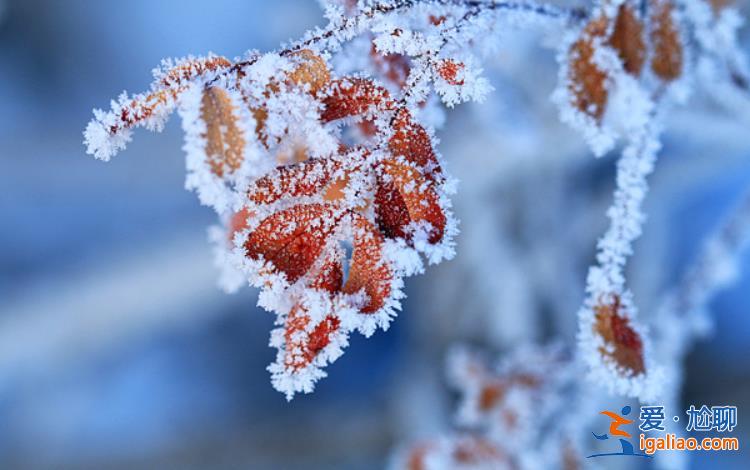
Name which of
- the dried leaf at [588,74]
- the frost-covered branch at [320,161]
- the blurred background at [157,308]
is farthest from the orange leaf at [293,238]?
the blurred background at [157,308]

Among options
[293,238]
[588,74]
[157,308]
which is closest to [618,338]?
[588,74]

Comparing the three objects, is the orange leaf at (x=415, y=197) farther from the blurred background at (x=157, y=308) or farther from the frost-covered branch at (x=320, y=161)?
the blurred background at (x=157, y=308)

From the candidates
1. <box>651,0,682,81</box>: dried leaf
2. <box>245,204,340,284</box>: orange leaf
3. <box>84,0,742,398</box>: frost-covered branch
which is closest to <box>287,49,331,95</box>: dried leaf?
<box>84,0,742,398</box>: frost-covered branch

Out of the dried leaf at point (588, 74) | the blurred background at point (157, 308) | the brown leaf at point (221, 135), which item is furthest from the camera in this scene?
the blurred background at point (157, 308)

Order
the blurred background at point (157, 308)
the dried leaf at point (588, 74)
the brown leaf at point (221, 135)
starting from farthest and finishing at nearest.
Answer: the blurred background at point (157, 308), the dried leaf at point (588, 74), the brown leaf at point (221, 135)

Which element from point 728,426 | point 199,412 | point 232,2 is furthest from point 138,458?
point 728,426

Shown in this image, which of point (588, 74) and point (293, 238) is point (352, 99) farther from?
point (588, 74)

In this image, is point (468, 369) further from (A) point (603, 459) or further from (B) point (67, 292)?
(B) point (67, 292)
